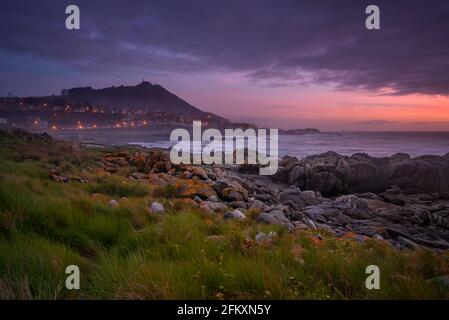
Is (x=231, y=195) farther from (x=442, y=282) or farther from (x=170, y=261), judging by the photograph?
(x=442, y=282)

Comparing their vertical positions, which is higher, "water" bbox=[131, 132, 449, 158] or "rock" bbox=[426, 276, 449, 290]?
"water" bbox=[131, 132, 449, 158]

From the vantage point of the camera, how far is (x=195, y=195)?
852 centimetres

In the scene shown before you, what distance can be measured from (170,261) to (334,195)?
14.8 meters

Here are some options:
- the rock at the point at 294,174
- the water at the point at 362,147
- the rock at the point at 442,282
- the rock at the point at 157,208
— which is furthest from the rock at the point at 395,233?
the water at the point at 362,147

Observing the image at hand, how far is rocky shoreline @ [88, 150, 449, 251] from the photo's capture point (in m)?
7.82

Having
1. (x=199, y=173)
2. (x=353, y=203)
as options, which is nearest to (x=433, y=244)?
(x=353, y=203)

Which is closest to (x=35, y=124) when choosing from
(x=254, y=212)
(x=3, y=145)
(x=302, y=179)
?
(x=3, y=145)

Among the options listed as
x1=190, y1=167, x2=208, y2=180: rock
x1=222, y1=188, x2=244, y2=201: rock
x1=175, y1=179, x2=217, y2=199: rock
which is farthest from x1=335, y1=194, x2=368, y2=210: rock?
x1=190, y1=167, x2=208, y2=180: rock

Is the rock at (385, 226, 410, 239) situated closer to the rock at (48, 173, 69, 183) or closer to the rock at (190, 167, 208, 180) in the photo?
the rock at (190, 167, 208, 180)

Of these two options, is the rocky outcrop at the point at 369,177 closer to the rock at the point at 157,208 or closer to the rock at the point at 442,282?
the rock at the point at 157,208

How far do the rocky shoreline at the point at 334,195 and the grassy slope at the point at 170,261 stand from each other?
5.82ft

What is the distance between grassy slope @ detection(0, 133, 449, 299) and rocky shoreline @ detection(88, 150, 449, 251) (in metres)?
1.78

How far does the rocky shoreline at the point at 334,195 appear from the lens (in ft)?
25.6

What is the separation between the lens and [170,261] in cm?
344
